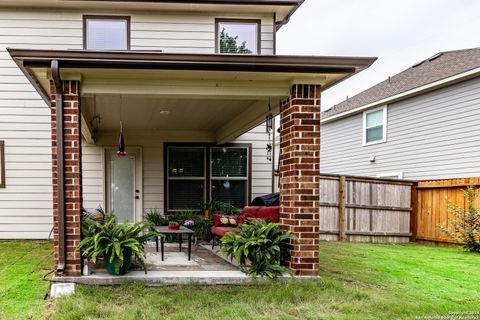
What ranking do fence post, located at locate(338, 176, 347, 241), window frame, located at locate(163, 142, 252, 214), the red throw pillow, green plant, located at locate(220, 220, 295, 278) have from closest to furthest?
green plant, located at locate(220, 220, 295, 278) < the red throw pillow < fence post, located at locate(338, 176, 347, 241) < window frame, located at locate(163, 142, 252, 214)

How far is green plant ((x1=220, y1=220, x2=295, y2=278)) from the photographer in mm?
4219

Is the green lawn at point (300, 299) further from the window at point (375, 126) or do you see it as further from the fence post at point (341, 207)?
the window at point (375, 126)

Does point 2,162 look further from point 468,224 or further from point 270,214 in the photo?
point 468,224

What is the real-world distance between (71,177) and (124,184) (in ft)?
14.2

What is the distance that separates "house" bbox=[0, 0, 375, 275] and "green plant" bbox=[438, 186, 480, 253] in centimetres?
407

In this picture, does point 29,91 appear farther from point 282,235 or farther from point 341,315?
point 341,315

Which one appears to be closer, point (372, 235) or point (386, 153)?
point (372, 235)

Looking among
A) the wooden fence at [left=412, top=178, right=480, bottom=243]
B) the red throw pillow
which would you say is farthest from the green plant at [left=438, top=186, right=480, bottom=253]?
the red throw pillow

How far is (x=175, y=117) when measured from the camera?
696 centimetres

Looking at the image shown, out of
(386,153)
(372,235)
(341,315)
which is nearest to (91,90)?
(341,315)

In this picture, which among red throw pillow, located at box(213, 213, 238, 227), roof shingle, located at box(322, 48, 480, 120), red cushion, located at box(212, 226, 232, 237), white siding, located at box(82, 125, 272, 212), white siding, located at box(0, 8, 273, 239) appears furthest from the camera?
roof shingle, located at box(322, 48, 480, 120)

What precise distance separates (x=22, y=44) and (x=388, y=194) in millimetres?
8736

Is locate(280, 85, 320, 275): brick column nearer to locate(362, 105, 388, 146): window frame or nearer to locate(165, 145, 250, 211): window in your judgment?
locate(165, 145, 250, 211): window

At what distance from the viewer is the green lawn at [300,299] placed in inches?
132
